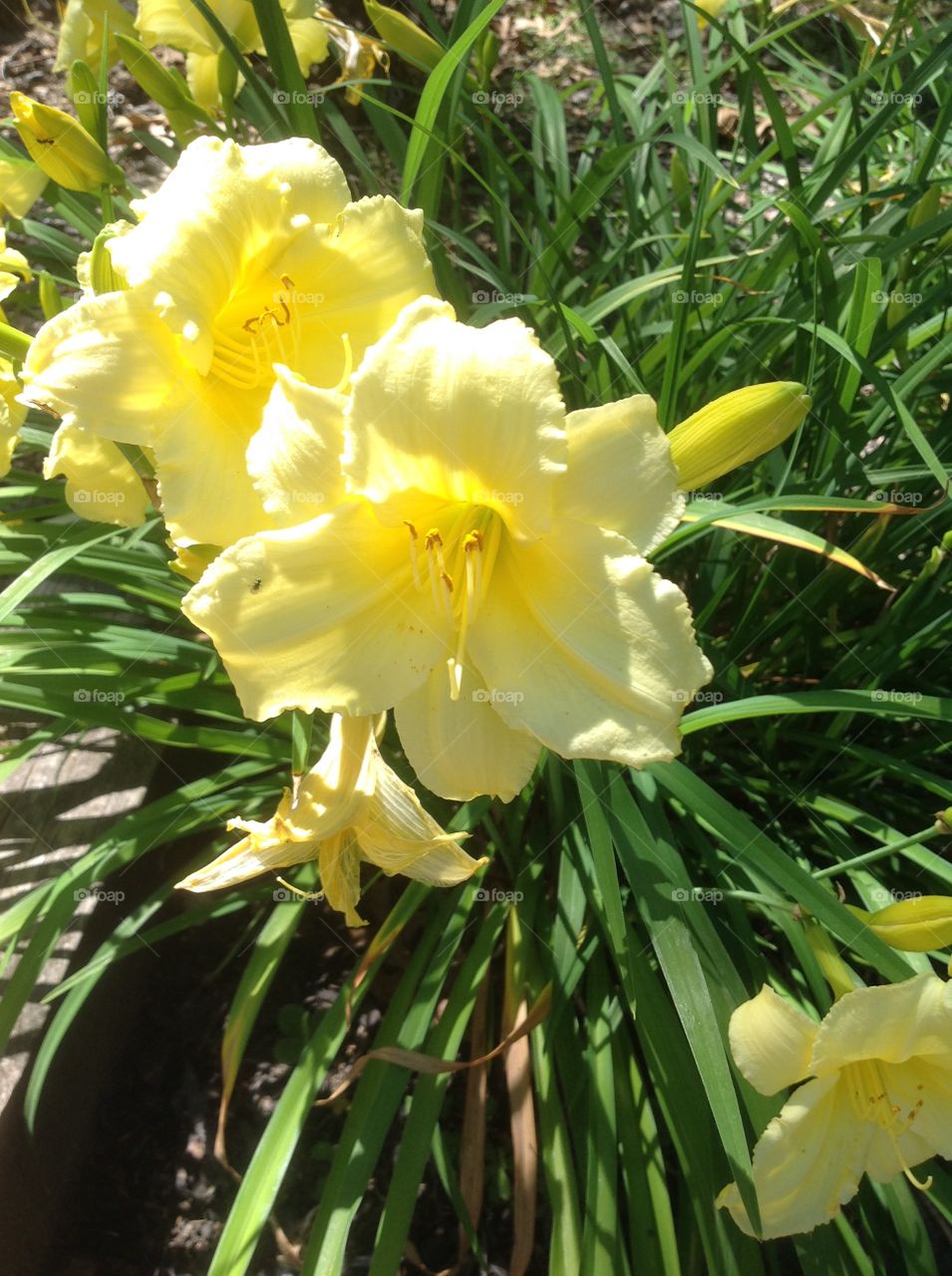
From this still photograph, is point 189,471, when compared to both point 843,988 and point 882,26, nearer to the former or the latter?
point 843,988

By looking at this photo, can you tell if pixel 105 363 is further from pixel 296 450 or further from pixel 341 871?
pixel 341 871

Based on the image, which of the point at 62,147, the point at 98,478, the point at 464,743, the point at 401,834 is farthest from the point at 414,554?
the point at 62,147

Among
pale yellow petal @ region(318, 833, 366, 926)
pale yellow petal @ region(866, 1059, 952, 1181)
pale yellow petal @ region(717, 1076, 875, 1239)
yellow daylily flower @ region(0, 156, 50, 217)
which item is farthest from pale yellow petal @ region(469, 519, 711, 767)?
yellow daylily flower @ region(0, 156, 50, 217)

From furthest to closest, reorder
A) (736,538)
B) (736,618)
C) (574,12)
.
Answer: (574,12)
(736,618)
(736,538)

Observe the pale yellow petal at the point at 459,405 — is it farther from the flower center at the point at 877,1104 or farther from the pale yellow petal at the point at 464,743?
the flower center at the point at 877,1104

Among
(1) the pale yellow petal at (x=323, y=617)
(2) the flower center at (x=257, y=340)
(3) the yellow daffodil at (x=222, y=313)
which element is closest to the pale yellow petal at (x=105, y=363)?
(3) the yellow daffodil at (x=222, y=313)

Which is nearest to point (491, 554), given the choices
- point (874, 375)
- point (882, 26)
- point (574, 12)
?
point (874, 375)

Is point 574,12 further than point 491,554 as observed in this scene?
Yes

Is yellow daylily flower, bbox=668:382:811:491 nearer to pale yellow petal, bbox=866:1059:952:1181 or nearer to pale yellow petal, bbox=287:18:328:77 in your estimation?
pale yellow petal, bbox=866:1059:952:1181
